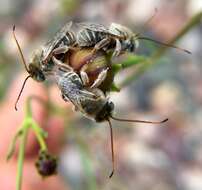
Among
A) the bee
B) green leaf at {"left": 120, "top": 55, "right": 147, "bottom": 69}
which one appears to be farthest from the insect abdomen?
green leaf at {"left": 120, "top": 55, "right": 147, "bottom": 69}

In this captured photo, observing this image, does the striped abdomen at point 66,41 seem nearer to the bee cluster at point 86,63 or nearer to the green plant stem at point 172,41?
the bee cluster at point 86,63

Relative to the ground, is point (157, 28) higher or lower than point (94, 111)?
lower

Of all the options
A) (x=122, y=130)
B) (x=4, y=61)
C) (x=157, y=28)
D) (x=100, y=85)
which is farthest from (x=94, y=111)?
(x=157, y=28)

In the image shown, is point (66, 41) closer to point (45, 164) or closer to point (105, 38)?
point (105, 38)

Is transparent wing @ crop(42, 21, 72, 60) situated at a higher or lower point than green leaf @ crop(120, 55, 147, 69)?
higher

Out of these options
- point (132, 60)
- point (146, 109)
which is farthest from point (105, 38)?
point (146, 109)

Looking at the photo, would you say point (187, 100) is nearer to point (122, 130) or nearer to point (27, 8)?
point (122, 130)

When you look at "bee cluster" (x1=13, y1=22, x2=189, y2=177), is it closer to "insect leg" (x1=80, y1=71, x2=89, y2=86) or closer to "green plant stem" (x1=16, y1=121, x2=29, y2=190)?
"insect leg" (x1=80, y1=71, x2=89, y2=86)
